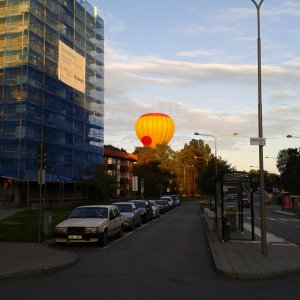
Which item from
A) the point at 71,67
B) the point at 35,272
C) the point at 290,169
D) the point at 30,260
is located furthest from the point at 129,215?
the point at 290,169

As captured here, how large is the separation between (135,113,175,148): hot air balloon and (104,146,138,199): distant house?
5726 mm

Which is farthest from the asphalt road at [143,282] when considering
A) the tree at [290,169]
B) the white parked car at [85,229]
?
the tree at [290,169]

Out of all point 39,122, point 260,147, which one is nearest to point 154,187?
point 39,122

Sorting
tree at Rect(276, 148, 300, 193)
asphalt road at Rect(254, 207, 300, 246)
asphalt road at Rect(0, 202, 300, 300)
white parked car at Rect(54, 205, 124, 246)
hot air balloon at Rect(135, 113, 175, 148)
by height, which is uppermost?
hot air balloon at Rect(135, 113, 175, 148)

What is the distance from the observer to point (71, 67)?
55031mm

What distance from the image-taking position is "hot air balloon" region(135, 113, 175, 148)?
298ft

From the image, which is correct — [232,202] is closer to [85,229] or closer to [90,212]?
[90,212]

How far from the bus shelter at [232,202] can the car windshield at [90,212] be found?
169 inches

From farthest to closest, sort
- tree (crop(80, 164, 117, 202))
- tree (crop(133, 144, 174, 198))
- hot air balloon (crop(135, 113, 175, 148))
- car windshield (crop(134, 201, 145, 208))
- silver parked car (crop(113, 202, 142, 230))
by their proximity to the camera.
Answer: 1. tree (crop(133, 144, 174, 198))
2. hot air balloon (crop(135, 113, 175, 148))
3. tree (crop(80, 164, 117, 202))
4. car windshield (crop(134, 201, 145, 208))
5. silver parked car (crop(113, 202, 142, 230))

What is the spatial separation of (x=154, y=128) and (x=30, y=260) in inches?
3151

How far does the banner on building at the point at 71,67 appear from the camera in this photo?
52875 mm

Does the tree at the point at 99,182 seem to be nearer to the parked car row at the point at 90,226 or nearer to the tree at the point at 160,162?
the parked car row at the point at 90,226

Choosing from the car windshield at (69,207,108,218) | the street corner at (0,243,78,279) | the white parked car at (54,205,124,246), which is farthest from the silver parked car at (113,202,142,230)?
the street corner at (0,243,78,279)

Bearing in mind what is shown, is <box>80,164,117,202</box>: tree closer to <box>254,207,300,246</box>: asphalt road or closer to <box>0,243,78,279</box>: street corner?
<box>254,207,300,246</box>: asphalt road
